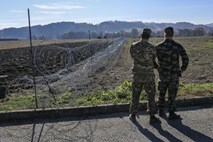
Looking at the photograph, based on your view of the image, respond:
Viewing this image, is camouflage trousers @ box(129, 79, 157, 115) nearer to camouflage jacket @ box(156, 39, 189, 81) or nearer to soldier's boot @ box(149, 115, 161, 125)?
soldier's boot @ box(149, 115, 161, 125)

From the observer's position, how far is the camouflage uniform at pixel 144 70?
23.4ft

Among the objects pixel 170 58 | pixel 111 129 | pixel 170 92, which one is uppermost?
pixel 170 58

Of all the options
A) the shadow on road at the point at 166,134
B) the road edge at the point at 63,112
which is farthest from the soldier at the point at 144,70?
the road edge at the point at 63,112

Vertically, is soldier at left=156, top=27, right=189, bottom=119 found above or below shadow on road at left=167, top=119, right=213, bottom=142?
above

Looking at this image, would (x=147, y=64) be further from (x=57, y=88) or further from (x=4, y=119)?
(x=57, y=88)

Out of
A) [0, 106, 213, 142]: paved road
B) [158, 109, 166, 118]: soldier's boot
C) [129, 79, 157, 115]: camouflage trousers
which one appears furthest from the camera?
[158, 109, 166, 118]: soldier's boot

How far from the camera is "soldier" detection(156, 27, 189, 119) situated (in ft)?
24.0

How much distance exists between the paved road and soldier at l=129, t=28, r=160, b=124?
257 millimetres

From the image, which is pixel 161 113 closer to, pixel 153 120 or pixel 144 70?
pixel 153 120

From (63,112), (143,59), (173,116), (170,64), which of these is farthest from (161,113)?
(63,112)

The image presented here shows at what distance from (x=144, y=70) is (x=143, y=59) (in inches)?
8.5

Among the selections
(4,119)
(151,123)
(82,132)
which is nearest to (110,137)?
(82,132)

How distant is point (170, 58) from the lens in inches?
290

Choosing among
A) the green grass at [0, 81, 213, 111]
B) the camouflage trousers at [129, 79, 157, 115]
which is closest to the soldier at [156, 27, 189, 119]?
the camouflage trousers at [129, 79, 157, 115]
